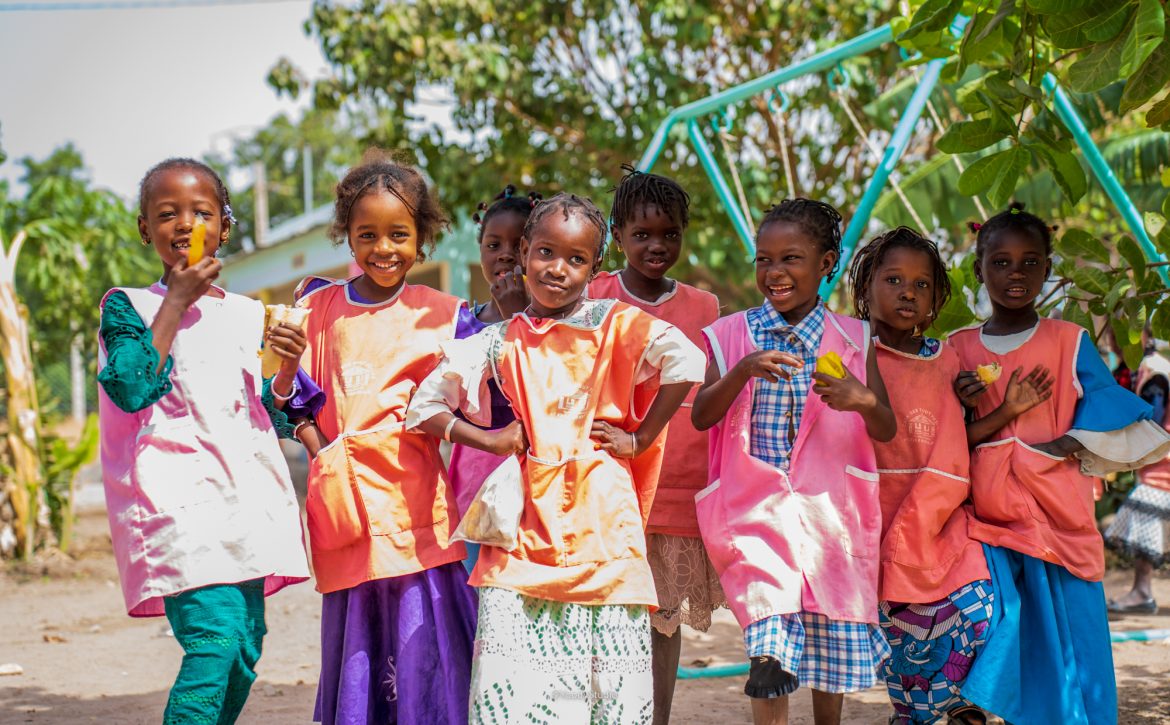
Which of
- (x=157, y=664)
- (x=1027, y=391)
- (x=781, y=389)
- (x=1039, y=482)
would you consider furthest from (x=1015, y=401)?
(x=157, y=664)

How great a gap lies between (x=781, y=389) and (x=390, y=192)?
125 centimetres

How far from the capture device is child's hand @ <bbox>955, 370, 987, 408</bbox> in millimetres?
3523

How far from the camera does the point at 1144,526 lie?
667 centimetres

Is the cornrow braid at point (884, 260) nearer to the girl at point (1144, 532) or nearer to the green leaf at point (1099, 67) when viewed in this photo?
the green leaf at point (1099, 67)

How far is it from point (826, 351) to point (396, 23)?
7013mm

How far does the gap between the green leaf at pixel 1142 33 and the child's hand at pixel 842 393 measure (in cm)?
103

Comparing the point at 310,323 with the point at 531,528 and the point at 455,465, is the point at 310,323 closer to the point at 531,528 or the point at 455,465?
the point at 455,465

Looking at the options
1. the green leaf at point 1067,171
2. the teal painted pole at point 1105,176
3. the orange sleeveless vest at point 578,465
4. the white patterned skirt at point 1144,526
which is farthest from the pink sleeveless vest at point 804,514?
the white patterned skirt at point 1144,526

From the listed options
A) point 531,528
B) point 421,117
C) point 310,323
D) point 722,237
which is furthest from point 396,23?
point 531,528

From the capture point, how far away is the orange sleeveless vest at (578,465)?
117 inches

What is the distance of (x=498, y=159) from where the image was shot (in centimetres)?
994

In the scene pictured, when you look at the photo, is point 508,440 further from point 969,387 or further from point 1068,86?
point 1068,86

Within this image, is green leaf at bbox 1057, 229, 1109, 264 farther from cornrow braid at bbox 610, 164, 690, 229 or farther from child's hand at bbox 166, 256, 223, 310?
child's hand at bbox 166, 256, 223, 310

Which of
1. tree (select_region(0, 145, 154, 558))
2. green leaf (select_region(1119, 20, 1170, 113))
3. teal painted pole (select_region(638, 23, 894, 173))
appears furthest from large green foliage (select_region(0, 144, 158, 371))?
green leaf (select_region(1119, 20, 1170, 113))
